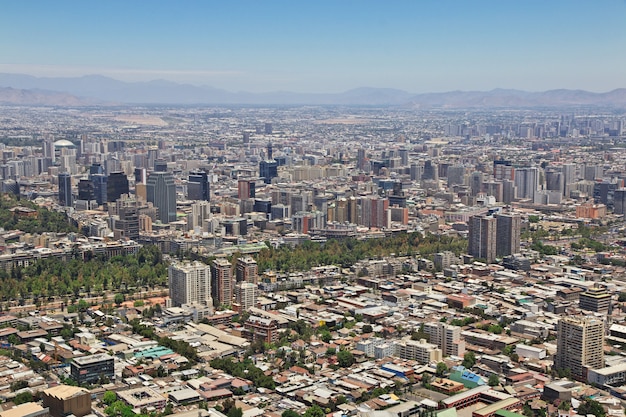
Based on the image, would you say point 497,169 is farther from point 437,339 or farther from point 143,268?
point 437,339

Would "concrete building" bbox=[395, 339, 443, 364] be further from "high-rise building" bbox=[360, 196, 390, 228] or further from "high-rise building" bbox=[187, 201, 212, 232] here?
"high-rise building" bbox=[187, 201, 212, 232]

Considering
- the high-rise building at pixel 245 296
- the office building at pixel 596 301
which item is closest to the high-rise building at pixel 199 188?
the high-rise building at pixel 245 296

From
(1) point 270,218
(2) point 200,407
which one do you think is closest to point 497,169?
(1) point 270,218

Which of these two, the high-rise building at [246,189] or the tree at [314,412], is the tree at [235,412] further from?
the high-rise building at [246,189]

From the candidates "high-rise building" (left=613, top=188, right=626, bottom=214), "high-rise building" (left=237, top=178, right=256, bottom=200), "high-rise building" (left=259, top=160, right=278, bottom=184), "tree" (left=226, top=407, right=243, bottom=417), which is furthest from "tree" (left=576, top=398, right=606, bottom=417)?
"high-rise building" (left=259, top=160, right=278, bottom=184)

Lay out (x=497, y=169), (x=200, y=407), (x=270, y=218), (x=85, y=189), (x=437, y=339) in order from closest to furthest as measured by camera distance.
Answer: (x=200, y=407), (x=437, y=339), (x=270, y=218), (x=85, y=189), (x=497, y=169)

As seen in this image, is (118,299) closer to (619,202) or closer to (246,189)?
(246,189)
